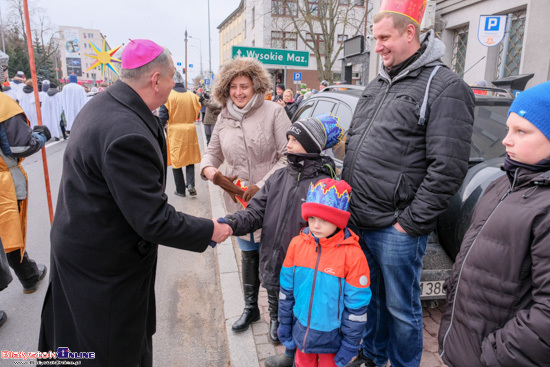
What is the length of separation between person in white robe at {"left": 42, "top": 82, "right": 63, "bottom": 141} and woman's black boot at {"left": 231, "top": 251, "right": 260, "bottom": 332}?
13172 millimetres

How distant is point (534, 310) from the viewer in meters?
1.30

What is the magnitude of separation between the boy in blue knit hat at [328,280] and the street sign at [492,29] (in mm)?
5558

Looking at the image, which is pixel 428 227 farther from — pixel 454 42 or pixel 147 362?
pixel 454 42

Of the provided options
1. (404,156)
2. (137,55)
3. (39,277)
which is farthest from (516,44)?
(39,277)

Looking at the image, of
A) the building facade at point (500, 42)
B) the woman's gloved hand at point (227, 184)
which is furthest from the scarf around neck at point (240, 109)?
the building facade at point (500, 42)

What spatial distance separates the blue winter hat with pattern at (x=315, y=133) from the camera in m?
2.33

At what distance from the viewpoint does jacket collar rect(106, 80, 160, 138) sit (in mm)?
1824

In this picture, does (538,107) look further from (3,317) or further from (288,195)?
(3,317)

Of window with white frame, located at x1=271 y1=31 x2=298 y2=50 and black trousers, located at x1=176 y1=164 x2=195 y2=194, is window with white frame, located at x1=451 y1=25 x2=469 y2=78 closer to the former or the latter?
black trousers, located at x1=176 y1=164 x2=195 y2=194

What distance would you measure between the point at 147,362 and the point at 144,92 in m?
1.59

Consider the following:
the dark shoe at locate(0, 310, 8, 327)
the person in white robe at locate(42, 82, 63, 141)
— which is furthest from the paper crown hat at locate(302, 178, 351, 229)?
the person in white robe at locate(42, 82, 63, 141)

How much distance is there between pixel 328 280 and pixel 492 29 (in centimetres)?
598

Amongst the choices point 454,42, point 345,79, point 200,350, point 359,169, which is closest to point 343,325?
point 359,169

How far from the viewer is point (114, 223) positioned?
70.3 inches
